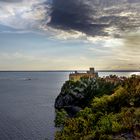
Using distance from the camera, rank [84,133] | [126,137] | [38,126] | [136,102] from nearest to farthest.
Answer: [126,137] < [84,133] < [136,102] < [38,126]

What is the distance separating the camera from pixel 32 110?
165750 millimetres

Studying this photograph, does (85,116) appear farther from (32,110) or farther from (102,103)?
(32,110)

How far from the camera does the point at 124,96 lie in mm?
60375

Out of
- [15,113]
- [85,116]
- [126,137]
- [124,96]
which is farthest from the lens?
[15,113]

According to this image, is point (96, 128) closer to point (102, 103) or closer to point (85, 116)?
point (85, 116)

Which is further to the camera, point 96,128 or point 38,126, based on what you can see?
point 38,126

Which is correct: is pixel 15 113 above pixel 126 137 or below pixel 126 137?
below

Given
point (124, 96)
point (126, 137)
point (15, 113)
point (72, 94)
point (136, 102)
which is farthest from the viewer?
point (72, 94)

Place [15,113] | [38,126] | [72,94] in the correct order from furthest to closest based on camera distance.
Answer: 1. [72,94]
2. [15,113]
3. [38,126]

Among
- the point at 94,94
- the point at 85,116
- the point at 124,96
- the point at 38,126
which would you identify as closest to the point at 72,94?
the point at 94,94

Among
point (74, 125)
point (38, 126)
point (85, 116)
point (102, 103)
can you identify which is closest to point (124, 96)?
point (102, 103)

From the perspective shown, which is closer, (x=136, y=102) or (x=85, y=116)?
(x=85, y=116)

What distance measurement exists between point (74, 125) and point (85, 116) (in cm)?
625

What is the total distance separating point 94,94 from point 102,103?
104181 mm
